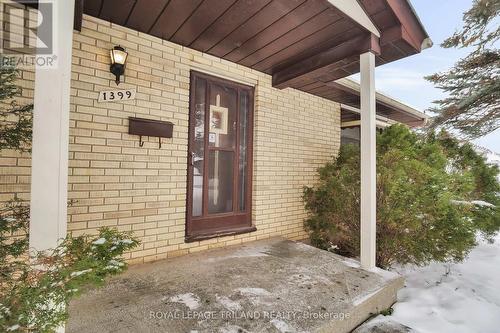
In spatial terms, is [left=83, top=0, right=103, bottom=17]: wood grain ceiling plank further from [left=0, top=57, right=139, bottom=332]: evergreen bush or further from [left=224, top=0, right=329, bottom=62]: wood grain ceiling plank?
[left=224, top=0, right=329, bottom=62]: wood grain ceiling plank

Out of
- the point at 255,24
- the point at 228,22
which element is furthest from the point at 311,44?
the point at 228,22

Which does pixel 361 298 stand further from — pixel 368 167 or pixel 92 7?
pixel 92 7

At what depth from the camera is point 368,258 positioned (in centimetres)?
291

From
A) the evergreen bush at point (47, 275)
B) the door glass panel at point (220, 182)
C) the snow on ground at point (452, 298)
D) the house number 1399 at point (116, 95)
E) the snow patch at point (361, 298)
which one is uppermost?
the house number 1399 at point (116, 95)

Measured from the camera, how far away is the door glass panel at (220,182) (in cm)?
368

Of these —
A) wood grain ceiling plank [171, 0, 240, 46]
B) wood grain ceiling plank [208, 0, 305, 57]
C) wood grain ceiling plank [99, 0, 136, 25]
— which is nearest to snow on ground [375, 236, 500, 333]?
wood grain ceiling plank [208, 0, 305, 57]

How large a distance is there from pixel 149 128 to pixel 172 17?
4.00ft

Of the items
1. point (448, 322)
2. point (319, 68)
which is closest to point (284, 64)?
point (319, 68)

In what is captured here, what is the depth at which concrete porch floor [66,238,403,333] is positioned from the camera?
1840mm

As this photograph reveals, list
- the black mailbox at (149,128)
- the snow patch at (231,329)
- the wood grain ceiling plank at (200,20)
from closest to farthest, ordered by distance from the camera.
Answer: the snow patch at (231,329) < the wood grain ceiling plank at (200,20) < the black mailbox at (149,128)

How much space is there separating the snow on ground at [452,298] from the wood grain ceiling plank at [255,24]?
309 centimetres

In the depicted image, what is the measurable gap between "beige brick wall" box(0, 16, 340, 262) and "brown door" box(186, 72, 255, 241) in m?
0.12

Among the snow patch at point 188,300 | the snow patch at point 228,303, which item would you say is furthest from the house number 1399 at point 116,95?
the snow patch at point 228,303

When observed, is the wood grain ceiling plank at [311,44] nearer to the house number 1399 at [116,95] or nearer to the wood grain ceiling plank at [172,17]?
the wood grain ceiling plank at [172,17]
